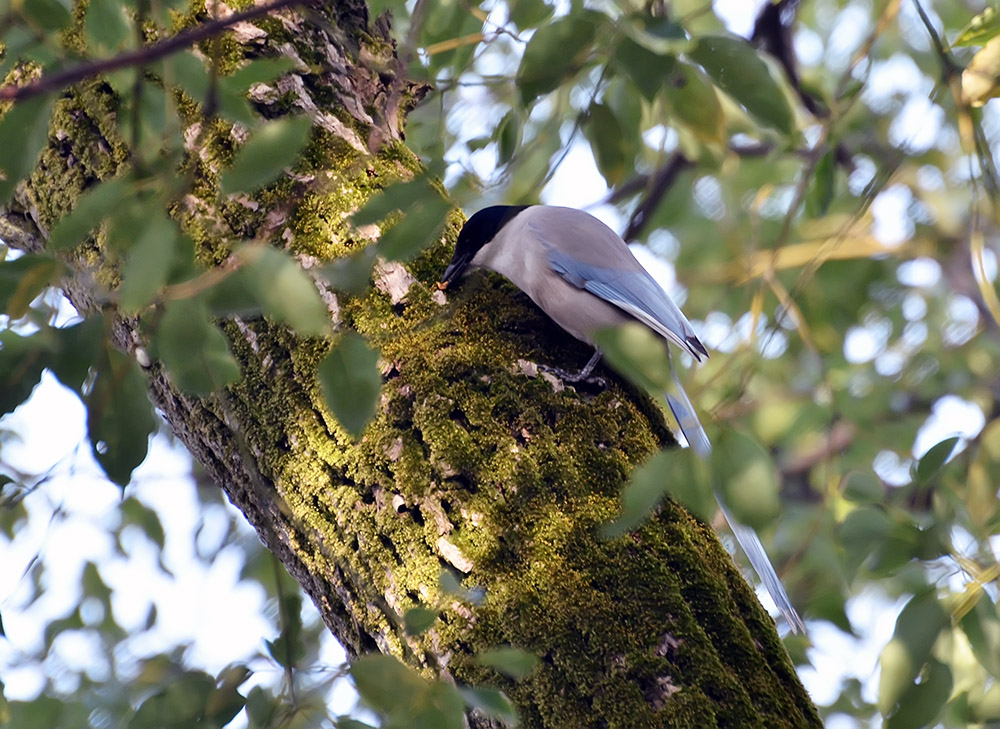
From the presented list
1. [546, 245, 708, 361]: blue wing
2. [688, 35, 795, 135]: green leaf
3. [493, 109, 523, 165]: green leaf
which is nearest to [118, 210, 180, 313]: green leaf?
[688, 35, 795, 135]: green leaf

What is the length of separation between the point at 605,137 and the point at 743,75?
434mm

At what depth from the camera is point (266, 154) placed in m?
0.80

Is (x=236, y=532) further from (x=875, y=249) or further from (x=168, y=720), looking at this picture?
(x=875, y=249)

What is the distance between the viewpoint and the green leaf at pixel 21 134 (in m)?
0.87

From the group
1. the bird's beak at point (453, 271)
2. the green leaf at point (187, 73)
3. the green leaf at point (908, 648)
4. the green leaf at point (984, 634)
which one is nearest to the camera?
the green leaf at point (187, 73)

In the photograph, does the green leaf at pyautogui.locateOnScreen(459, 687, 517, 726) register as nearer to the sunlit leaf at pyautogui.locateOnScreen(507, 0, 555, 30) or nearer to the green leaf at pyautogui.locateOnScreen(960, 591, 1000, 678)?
the green leaf at pyautogui.locateOnScreen(960, 591, 1000, 678)

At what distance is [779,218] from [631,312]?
2.07 m

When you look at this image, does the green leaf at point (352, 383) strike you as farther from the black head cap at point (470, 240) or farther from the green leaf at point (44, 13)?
Answer: the black head cap at point (470, 240)

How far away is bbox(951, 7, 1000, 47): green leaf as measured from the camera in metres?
1.71

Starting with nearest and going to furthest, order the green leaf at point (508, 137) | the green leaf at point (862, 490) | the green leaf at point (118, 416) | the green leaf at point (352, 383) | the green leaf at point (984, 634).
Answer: the green leaf at point (352, 383) → the green leaf at point (118, 416) → the green leaf at point (984, 634) → the green leaf at point (862, 490) → the green leaf at point (508, 137)

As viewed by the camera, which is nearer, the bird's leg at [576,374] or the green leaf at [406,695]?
the green leaf at [406,695]

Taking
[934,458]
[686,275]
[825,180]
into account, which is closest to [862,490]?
[934,458]

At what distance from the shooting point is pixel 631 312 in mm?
2064

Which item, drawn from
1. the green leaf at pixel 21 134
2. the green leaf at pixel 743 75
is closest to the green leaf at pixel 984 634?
the green leaf at pixel 743 75
